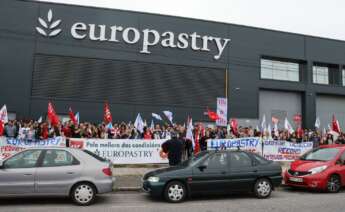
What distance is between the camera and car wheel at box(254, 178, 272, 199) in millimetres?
10109

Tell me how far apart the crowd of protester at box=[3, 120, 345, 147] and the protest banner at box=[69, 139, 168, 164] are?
2.45 feet

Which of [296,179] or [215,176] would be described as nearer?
[215,176]

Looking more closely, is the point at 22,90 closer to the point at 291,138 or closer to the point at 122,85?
the point at 122,85

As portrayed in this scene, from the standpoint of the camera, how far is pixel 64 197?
31.9 ft

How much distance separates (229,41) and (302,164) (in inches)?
717

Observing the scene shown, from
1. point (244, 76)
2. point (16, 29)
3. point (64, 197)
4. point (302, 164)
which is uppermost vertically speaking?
point (16, 29)

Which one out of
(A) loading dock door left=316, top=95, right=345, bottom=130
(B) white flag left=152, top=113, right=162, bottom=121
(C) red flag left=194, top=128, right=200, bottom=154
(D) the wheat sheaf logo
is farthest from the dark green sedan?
(A) loading dock door left=316, top=95, right=345, bottom=130

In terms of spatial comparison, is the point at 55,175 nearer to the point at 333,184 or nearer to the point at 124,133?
the point at 124,133

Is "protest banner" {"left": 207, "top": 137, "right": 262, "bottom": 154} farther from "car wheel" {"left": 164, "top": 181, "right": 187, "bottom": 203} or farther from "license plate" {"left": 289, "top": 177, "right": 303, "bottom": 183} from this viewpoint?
"car wheel" {"left": 164, "top": 181, "right": 187, "bottom": 203}

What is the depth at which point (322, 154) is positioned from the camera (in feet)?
39.4

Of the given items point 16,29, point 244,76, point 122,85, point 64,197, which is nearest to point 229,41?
point 244,76

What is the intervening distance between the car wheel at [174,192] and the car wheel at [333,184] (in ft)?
15.9

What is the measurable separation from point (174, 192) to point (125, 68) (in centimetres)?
1722

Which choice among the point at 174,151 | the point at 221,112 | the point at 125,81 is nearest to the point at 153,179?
the point at 174,151
